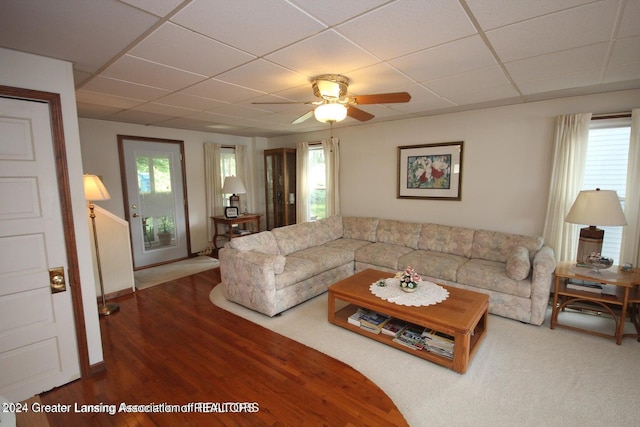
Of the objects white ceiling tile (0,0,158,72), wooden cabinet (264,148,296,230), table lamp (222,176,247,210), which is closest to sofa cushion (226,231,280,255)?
table lamp (222,176,247,210)

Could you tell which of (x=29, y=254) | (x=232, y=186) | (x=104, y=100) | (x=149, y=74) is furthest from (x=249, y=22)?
(x=232, y=186)

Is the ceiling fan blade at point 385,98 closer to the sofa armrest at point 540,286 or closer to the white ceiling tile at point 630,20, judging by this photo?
the white ceiling tile at point 630,20

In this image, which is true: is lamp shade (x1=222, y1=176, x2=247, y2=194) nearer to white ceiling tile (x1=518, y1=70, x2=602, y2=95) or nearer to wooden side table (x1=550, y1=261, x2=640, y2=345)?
white ceiling tile (x1=518, y1=70, x2=602, y2=95)

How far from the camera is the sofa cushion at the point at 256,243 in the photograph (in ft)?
11.5

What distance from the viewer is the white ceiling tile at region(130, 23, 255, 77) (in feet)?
5.69

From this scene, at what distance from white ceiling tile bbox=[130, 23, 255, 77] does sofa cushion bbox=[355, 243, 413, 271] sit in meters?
2.88

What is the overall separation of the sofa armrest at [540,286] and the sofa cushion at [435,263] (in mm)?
748

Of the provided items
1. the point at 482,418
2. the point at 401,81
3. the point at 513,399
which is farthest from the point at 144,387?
the point at 401,81

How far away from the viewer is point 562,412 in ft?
6.24

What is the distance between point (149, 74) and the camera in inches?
93.7

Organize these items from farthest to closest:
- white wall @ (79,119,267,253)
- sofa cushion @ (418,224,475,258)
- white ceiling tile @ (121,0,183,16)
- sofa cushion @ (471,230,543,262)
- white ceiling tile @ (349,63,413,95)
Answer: white wall @ (79,119,267,253) < sofa cushion @ (418,224,475,258) < sofa cushion @ (471,230,543,262) < white ceiling tile @ (349,63,413,95) < white ceiling tile @ (121,0,183,16)

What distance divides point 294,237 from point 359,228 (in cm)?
119

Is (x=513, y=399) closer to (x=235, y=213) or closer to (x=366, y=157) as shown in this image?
(x=366, y=157)

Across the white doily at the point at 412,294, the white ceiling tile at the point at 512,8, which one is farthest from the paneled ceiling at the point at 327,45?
the white doily at the point at 412,294
